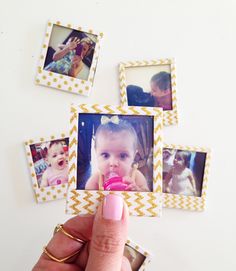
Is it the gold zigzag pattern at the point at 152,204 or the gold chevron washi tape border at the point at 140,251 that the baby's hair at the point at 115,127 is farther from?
the gold chevron washi tape border at the point at 140,251

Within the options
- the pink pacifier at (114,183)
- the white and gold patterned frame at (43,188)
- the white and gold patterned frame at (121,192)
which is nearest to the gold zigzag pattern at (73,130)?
the white and gold patterned frame at (121,192)

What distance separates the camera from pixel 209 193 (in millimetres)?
936

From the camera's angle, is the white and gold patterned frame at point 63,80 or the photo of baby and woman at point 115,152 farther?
the white and gold patterned frame at point 63,80

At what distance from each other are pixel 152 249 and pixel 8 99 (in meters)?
0.57

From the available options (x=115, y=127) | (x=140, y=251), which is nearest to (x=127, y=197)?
(x=115, y=127)

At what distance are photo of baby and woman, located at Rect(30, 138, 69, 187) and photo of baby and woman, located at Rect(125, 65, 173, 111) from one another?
231 mm

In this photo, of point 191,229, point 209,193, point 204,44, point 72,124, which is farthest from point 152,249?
point 204,44

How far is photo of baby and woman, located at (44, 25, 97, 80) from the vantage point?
3.04ft

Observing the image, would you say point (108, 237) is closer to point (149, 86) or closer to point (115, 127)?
point (115, 127)

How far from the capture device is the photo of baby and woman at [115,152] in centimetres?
62

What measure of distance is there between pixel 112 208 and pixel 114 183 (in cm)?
6

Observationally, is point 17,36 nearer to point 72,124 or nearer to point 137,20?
point 137,20

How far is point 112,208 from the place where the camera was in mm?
565

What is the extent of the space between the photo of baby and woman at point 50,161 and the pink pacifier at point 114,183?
32 centimetres
